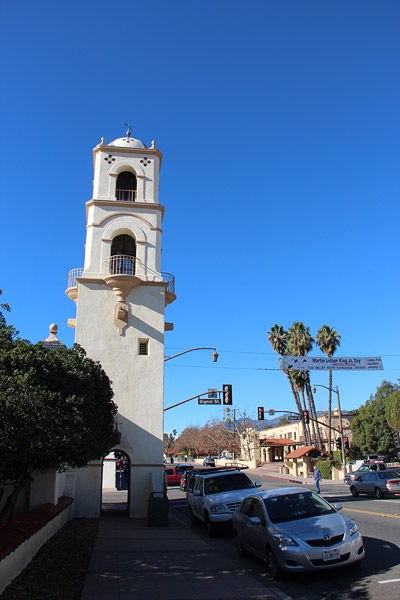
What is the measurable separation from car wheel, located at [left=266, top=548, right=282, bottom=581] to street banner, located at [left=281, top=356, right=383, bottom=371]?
22.6m

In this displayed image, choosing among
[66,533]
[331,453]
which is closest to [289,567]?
[66,533]

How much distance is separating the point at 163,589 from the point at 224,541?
5.52 metres

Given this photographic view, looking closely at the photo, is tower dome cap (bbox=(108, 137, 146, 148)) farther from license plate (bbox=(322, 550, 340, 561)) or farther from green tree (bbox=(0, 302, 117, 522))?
license plate (bbox=(322, 550, 340, 561))

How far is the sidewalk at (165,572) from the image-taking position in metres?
7.61

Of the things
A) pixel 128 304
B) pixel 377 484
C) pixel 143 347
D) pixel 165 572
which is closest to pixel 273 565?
pixel 165 572

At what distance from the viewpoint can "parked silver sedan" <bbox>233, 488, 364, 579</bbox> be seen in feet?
25.4

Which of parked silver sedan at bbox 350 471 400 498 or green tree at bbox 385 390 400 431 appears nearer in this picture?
parked silver sedan at bbox 350 471 400 498

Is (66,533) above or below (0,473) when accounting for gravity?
below

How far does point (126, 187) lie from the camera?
25.4 m

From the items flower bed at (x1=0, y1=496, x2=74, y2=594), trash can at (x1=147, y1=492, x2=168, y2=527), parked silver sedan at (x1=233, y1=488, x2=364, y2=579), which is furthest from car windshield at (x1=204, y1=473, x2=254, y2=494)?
parked silver sedan at (x1=233, y1=488, x2=364, y2=579)

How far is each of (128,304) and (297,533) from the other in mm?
15483

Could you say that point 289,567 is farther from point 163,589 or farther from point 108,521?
point 108,521

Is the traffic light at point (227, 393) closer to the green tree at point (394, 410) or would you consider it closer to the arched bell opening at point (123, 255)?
the arched bell opening at point (123, 255)

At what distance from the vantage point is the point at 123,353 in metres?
21.6
